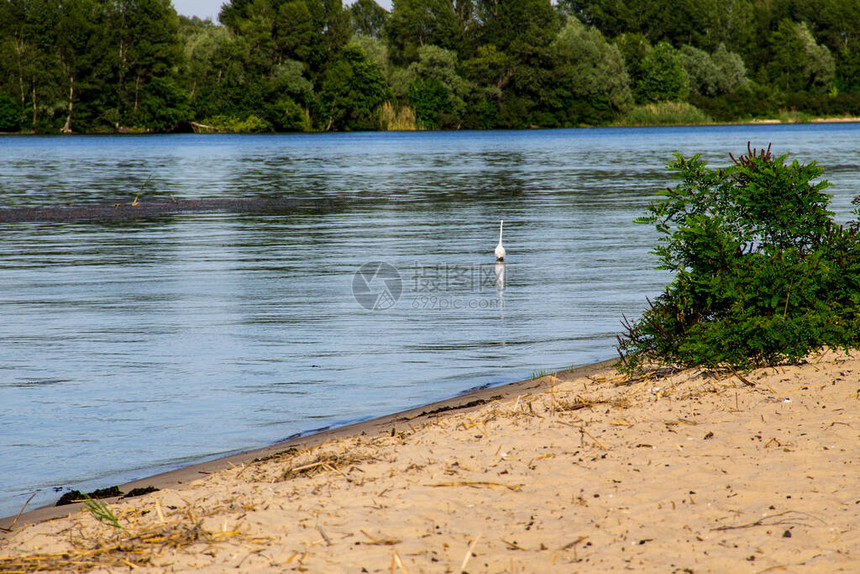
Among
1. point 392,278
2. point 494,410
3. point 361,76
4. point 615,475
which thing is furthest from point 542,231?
point 361,76

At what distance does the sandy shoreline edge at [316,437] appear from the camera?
19.9 feet

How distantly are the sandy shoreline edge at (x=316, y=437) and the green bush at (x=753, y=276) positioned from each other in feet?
3.52

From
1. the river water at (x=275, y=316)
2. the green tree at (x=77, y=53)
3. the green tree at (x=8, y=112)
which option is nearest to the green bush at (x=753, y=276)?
the river water at (x=275, y=316)

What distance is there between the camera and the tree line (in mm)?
106438

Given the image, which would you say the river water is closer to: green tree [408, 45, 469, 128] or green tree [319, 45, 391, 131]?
green tree [319, 45, 391, 131]

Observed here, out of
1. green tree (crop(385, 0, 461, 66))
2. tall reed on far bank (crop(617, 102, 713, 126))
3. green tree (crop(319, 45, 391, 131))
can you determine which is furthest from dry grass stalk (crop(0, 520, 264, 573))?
green tree (crop(385, 0, 461, 66))

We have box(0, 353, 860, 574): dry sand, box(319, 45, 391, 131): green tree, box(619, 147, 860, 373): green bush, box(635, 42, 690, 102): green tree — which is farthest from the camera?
box(635, 42, 690, 102): green tree

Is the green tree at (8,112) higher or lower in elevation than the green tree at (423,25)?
lower

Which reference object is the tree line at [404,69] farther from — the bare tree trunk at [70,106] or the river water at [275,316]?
the river water at [275,316]

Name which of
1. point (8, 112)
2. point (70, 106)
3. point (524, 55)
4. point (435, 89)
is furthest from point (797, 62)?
point (8, 112)

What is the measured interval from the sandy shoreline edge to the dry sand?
28 cm

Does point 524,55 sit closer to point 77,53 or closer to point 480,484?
point 77,53

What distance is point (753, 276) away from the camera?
7.55m

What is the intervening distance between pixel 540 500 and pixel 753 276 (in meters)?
3.33
